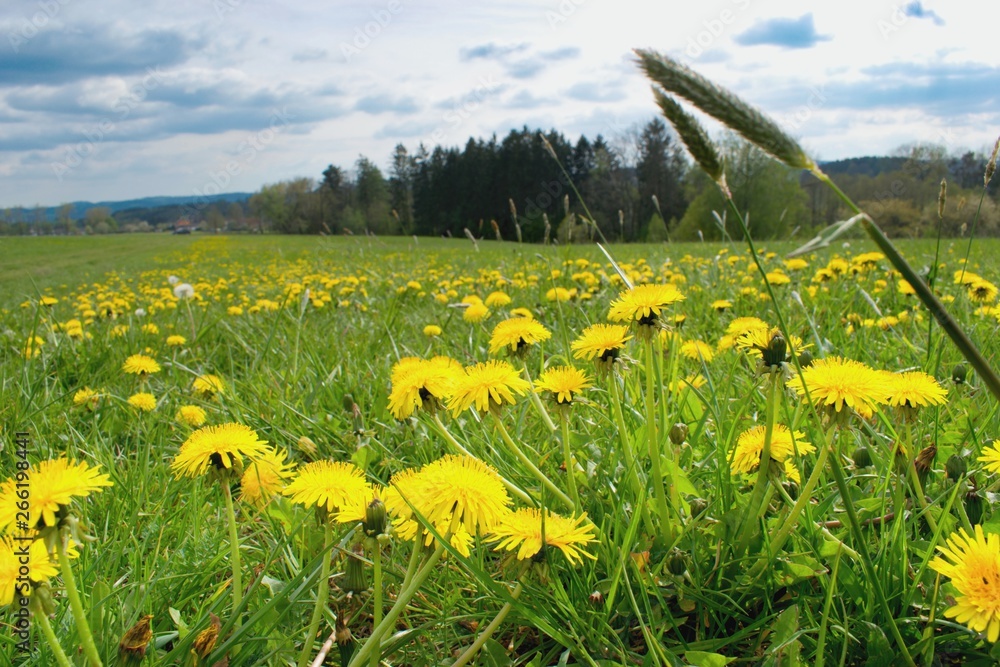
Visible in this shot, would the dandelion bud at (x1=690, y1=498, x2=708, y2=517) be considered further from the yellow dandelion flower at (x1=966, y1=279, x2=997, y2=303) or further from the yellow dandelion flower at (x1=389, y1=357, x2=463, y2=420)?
the yellow dandelion flower at (x1=966, y1=279, x2=997, y2=303)

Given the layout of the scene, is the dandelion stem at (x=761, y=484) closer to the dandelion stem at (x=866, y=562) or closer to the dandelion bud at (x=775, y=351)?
the dandelion bud at (x=775, y=351)

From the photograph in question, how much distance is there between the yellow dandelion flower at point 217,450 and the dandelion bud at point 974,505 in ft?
4.33

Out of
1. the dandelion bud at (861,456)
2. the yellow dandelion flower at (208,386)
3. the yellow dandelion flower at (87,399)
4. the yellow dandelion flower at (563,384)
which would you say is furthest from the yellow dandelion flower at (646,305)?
the yellow dandelion flower at (87,399)

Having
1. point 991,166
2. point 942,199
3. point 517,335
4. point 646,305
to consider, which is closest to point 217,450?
point 517,335

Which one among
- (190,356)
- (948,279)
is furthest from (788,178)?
(190,356)

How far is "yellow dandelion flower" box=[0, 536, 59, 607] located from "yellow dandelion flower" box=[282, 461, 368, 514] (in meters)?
0.32

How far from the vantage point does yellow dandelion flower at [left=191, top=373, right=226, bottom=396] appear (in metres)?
2.39

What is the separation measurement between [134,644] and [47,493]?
0.26 m

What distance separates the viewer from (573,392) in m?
1.32

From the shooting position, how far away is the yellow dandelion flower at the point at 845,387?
41.3 inches

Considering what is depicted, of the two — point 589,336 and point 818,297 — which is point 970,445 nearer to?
point 589,336

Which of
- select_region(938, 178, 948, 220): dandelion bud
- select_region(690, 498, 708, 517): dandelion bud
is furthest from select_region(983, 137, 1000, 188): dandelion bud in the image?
select_region(690, 498, 708, 517): dandelion bud

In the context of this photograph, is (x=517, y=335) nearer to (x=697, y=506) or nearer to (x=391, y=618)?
(x=697, y=506)

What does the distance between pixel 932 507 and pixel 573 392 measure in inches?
28.6
